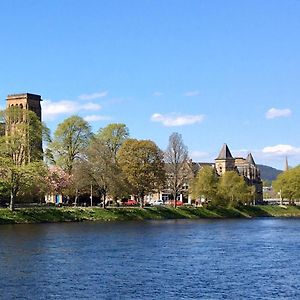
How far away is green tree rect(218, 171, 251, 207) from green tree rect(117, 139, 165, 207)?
1904cm

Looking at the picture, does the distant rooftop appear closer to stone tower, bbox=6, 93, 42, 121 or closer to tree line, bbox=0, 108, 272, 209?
stone tower, bbox=6, 93, 42, 121

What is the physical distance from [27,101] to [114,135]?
31.0 metres

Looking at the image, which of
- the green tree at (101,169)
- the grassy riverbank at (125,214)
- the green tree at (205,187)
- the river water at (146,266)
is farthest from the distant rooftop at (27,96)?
the river water at (146,266)

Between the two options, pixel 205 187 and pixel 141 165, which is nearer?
pixel 141 165

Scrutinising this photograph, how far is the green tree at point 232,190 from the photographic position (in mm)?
135375

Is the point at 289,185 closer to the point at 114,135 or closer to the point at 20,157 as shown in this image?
the point at 114,135

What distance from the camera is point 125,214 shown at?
370 ft

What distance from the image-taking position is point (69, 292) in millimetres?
37594

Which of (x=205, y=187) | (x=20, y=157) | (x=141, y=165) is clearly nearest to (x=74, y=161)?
(x=141, y=165)

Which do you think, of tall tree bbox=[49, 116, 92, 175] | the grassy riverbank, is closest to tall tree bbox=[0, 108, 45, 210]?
the grassy riverbank

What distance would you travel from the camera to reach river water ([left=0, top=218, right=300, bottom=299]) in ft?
124

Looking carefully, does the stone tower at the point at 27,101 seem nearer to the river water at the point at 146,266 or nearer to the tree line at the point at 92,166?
the tree line at the point at 92,166

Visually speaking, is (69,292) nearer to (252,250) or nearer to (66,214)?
(252,250)

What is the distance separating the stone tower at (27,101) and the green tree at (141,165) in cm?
3553
